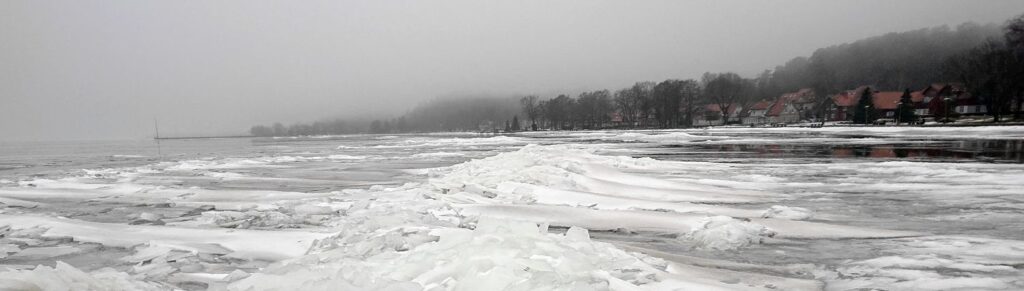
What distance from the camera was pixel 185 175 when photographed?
51.3 ft

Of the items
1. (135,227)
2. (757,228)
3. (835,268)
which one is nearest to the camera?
(835,268)

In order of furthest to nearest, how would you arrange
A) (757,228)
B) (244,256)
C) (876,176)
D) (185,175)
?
(185,175), (876,176), (757,228), (244,256)

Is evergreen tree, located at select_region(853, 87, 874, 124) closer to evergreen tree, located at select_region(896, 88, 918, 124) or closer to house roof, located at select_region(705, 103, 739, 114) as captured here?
evergreen tree, located at select_region(896, 88, 918, 124)

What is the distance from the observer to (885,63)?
129 meters

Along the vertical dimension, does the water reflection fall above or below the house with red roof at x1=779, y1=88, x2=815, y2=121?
below

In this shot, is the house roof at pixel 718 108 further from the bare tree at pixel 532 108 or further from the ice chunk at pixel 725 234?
the ice chunk at pixel 725 234

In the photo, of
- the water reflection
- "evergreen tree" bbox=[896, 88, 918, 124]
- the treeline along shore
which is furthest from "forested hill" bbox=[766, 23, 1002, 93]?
the water reflection

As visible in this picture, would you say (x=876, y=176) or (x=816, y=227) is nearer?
(x=816, y=227)

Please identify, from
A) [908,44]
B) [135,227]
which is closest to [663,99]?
[908,44]

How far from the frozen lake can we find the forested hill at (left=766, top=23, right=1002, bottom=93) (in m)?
129

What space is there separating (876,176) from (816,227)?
6.74 metres

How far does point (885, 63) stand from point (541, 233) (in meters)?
160

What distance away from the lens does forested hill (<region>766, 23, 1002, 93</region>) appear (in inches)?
4592

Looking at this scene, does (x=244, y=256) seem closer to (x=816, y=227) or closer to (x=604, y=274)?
(x=604, y=274)
